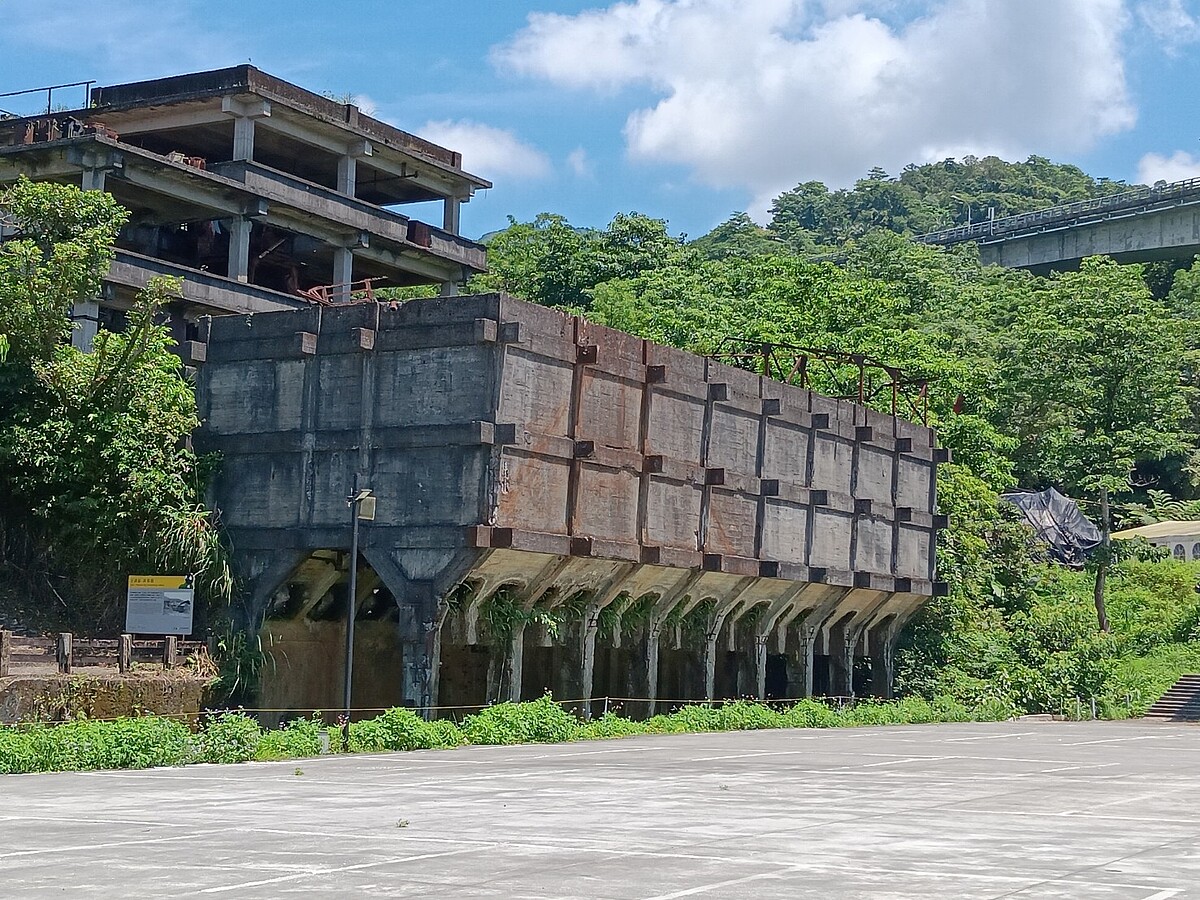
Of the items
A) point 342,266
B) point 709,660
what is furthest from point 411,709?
point 342,266

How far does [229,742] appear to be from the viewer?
29.3 m

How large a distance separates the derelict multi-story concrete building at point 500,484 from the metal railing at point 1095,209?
5037 centimetres

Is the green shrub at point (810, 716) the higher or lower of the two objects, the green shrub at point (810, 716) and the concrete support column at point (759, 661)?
the lower

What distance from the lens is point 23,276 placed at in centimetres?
4031

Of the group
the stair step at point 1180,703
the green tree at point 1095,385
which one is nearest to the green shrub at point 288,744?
the stair step at point 1180,703

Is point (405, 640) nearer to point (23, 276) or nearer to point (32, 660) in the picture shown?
point (32, 660)

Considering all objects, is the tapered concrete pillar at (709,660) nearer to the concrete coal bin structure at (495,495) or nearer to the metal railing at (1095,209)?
the concrete coal bin structure at (495,495)

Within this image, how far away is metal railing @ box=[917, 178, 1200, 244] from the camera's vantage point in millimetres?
100188

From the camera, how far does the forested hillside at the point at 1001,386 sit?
191 ft

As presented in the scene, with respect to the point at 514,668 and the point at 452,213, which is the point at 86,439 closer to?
the point at 514,668

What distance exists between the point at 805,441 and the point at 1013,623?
14.4 metres

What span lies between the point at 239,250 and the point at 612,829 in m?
43.6

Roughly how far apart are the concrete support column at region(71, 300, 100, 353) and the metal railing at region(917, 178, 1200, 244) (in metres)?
68.1

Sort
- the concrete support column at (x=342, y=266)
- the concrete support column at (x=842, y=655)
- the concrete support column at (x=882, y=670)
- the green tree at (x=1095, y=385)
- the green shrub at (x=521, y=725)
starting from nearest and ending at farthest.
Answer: the green shrub at (x=521, y=725) → the concrete support column at (x=842, y=655) → the concrete support column at (x=882, y=670) → the concrete support column at (x=342, y=266) → the green tree at (x=1095, y=385)
